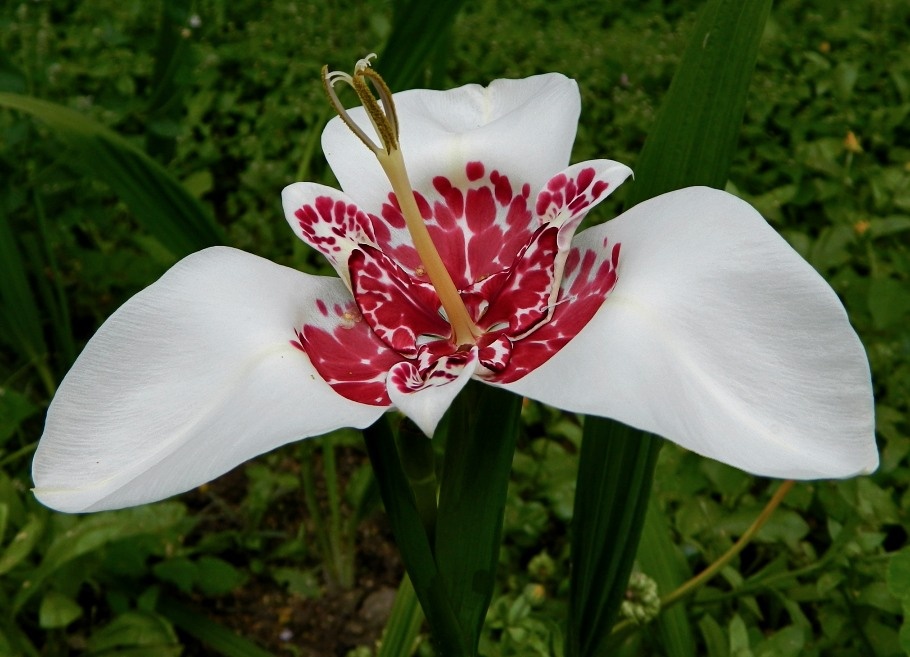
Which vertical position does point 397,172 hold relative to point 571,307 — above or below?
above

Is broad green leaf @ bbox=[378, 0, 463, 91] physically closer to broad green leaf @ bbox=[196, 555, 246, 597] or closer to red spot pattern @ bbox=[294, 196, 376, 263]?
red spot pattern @ bbox=[294, 196, 376, 263]

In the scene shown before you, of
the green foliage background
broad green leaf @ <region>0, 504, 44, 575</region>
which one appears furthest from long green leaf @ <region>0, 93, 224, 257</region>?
broad green leaf @ <region>0, 504, 44, 575</region>

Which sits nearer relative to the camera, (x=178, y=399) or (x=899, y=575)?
(x=178, y=399)

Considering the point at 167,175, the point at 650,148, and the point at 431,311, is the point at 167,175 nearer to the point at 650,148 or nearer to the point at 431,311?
the point at 431,311

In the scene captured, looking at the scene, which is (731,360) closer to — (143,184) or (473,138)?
(473,138)

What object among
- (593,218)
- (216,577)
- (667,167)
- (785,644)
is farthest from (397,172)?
(593,218)
